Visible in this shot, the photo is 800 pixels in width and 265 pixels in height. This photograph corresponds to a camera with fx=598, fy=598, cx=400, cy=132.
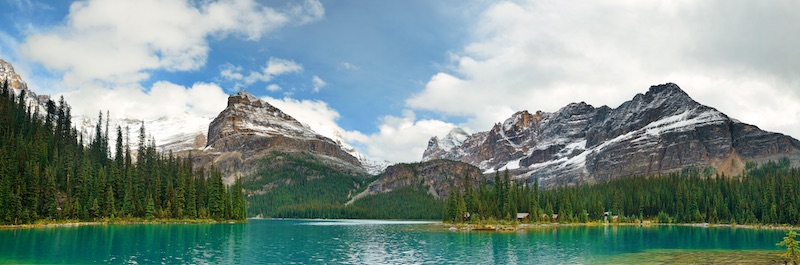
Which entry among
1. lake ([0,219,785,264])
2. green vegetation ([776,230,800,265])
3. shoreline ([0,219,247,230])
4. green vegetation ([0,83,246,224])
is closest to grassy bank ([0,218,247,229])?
shoreline ([0,219,247,230])

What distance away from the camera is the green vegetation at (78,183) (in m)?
127

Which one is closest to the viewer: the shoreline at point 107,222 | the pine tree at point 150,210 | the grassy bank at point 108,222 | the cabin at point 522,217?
the shoreline at point 107,222

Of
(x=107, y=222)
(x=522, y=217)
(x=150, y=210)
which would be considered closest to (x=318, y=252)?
(x=107, y=222)

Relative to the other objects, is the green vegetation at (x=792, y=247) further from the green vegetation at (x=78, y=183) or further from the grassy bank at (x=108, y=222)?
the green vegetation at (x=78, y=183)

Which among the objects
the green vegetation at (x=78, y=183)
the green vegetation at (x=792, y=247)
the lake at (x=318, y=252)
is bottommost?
the lake at (x=318, y=252)

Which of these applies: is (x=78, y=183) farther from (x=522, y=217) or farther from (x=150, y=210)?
(x=522, y=217)

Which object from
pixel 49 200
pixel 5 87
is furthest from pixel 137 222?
pixel 5 87

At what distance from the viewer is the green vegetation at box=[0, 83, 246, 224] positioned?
127 m

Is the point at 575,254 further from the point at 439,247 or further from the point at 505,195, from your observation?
the point at 505,195

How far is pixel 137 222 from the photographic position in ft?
502

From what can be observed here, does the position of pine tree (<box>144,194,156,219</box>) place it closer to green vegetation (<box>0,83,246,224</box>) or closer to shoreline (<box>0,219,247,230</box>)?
green vegetation (<box>0,83,246,224</box>)

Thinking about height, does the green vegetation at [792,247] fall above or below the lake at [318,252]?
above

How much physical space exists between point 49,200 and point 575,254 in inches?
4511

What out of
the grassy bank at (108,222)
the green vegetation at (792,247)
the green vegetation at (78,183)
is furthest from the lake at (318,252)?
the green vegetation at (78,183)
